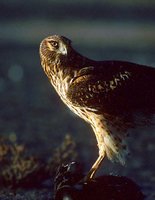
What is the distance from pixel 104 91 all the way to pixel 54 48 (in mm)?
919

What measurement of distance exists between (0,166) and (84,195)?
255 centimetres

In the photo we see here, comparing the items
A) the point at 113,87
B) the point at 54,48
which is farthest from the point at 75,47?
the point at 113,87

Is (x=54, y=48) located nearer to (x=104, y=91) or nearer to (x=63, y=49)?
(x=63, y=49)

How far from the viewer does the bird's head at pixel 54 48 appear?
6.47m

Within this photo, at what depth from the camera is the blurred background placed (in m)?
10.4

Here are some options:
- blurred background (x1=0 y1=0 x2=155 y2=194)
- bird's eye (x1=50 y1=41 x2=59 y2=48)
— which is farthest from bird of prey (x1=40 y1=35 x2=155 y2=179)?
blurred background (x1=0 y1=0 x2=155 y2=194)

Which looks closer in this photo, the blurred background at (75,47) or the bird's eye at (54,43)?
the bird's eye at (54,43)

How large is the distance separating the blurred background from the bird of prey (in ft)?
6.83

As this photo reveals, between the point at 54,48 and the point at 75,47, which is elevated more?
A: the point at 54,48

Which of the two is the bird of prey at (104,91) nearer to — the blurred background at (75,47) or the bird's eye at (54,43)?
the bird's eye at (54,43)

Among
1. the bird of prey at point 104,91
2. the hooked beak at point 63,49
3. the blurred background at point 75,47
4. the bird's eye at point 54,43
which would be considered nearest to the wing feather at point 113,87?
the bird of prey at point 104,91

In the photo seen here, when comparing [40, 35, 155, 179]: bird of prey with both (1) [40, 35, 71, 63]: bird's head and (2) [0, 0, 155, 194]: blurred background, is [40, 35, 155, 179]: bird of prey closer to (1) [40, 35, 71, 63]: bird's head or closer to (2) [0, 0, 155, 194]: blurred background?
(1) [40, 35, 71, 63]: bird's head

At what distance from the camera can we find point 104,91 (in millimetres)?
6484

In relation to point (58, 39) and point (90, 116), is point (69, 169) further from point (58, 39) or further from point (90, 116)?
point (58, 39)
